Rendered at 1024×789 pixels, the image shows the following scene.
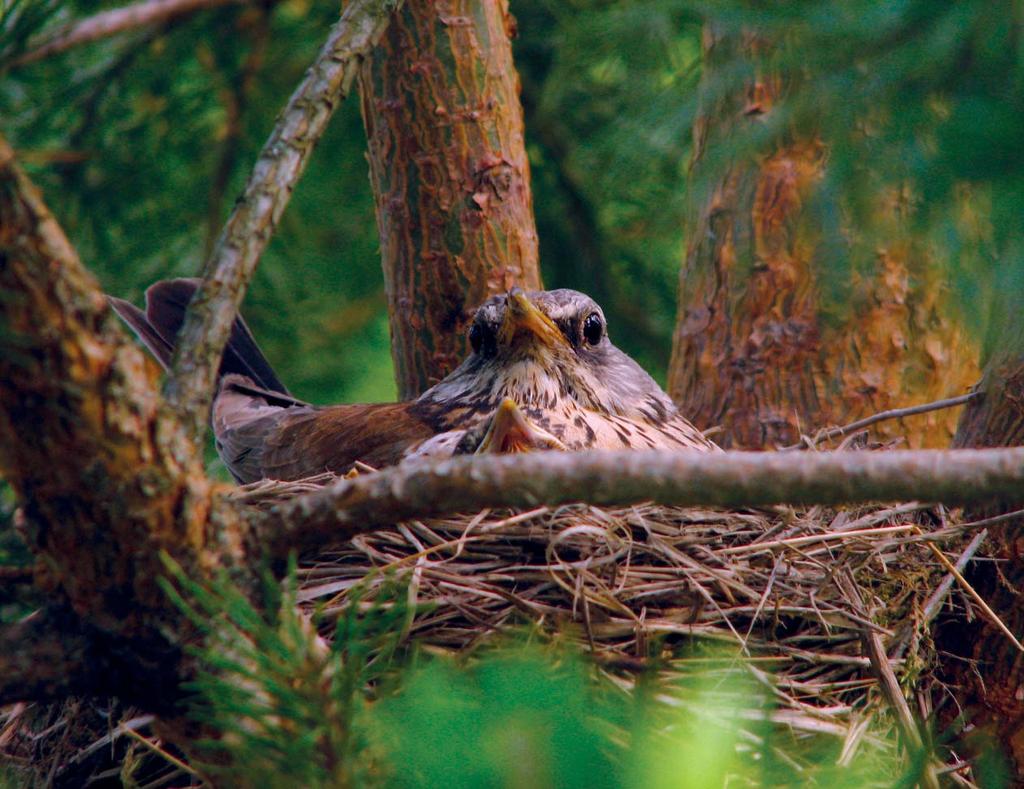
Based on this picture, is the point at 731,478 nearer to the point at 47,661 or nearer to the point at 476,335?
the point at 47,661

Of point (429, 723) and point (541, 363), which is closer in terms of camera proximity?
point (429, 723)

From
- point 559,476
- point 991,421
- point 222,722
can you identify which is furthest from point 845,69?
point 991,421

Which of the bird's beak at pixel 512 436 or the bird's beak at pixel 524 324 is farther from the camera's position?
the bird's beak at pixel 524 324

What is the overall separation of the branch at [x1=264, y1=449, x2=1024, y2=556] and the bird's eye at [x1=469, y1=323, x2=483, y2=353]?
1632mm

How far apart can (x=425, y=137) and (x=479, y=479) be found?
1819mm

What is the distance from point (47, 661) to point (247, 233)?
590 millimetres

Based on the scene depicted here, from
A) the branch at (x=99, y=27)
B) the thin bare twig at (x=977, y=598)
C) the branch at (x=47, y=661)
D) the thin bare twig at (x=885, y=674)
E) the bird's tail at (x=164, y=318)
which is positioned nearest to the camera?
→ the branch at (x=47, y=661)

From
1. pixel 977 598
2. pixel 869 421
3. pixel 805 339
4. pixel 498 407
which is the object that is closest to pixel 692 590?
pixel 977 598

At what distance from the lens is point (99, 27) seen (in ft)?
6.42

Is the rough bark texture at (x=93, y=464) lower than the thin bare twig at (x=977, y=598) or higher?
higher

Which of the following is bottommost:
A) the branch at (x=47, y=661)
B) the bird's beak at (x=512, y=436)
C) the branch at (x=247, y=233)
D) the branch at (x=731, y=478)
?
the bird's beak at (x=512, y=436)

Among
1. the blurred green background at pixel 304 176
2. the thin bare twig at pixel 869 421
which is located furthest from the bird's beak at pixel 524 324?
the thin bare twig at pixel 869 421

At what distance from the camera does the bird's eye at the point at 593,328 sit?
3.10m

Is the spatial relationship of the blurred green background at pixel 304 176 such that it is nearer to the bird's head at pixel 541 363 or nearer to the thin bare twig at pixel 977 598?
the bird's head at pixel 541 363
